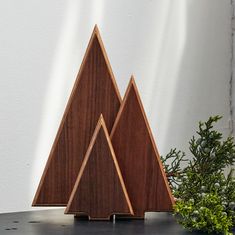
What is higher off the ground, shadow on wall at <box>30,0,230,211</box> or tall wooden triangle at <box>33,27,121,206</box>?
shadow on wall at <box>30,0,230,211</box>

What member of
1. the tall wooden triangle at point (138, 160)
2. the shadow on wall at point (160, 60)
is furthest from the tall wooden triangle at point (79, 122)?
the shadow on wall at point (160, 60)

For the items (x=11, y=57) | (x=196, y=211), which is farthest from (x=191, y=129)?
(x=196, y=211)

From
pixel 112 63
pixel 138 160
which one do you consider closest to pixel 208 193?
pixel 138 160

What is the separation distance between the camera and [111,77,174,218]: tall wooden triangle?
2.95ft

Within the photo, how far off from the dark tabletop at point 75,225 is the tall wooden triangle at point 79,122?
35 millimetres

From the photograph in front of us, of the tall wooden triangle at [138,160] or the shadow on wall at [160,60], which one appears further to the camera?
the shadow on wall at [160,60]

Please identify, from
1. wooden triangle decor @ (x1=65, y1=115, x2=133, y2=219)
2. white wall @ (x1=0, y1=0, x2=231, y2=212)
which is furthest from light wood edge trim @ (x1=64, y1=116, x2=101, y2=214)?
white wall @ (x1=0, y1=0, x2=231, y2=212)

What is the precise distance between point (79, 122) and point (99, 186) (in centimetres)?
12

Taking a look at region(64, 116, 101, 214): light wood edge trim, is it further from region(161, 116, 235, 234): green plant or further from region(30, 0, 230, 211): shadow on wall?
region(30, 0, 230, 211): shadow on wall

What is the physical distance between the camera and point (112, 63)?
4.42ft

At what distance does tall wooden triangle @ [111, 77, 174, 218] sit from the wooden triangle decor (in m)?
0.03

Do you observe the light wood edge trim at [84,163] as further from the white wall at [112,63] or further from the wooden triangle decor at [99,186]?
the white wall at [112,63]

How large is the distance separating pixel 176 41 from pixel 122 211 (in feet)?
2.44

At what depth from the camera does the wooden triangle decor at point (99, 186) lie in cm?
86
